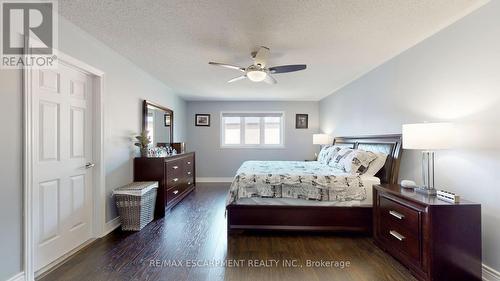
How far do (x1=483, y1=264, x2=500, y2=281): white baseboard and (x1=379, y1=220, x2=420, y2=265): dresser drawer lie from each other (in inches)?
22.5

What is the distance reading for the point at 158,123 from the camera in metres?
4.39

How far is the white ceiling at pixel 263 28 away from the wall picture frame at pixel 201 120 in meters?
2.78

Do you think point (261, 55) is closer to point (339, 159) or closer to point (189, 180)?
point (339, 159)

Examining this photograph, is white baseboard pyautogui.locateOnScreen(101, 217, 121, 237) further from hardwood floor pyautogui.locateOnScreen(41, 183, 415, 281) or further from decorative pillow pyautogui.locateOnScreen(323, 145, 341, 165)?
decorative pillow pyautogui.locateOnScreen(323, 145, 341, 165)

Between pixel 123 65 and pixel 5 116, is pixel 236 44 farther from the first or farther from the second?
pixel 5 116

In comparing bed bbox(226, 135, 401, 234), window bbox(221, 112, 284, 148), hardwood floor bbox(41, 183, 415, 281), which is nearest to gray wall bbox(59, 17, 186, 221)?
hardwood floor bbox(41, 183, 415, 281)

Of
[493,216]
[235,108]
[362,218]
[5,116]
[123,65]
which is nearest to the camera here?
[5,116]

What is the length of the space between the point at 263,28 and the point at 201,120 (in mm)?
4436

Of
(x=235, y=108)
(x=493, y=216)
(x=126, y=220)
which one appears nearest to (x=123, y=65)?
(x=126, y=220)

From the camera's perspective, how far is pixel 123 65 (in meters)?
3.19

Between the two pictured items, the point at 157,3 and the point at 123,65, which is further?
the point at 123,65

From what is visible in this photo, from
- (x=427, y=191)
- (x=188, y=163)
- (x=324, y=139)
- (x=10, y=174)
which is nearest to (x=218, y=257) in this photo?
(x=10, y=174)

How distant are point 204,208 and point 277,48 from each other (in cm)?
→ 284

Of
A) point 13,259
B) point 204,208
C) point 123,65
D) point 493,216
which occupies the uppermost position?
point 123,65
